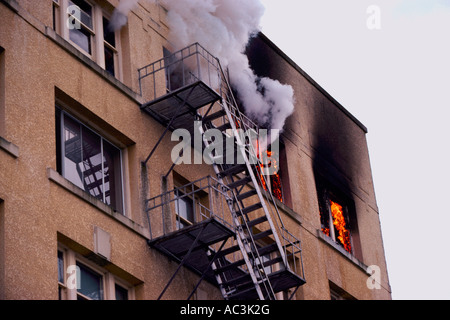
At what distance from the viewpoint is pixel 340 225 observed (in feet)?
100

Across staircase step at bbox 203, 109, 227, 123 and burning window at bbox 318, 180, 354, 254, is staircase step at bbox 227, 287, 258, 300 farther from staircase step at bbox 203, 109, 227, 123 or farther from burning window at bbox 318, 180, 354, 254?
burning window at bbox 318, 180, 354, 254

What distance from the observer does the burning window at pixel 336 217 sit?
2978cm

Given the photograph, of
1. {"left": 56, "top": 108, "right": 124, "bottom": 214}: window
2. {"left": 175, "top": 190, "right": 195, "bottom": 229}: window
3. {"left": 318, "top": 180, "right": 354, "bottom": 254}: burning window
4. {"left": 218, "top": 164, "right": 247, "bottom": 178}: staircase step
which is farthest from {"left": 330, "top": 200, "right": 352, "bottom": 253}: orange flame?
{"left": 56, "top": 108, "right": 124, "bottom": 214}: window

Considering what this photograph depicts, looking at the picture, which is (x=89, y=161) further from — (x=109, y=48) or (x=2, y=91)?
(x=109, y=48)

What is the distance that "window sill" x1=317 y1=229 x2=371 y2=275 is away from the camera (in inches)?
1113

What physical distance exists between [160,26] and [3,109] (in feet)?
22.2

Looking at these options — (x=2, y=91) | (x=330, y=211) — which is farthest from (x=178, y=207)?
(x=330, y=211)

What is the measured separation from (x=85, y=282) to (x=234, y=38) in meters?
9.45

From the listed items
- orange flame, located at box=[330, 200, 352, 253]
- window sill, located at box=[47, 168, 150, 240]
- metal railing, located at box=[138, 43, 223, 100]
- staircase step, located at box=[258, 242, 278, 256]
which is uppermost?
metal railing, located at box=[138, 43, 223, 100]

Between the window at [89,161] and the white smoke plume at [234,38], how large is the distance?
3.32 metres

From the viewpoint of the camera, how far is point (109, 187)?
22125 millimetres

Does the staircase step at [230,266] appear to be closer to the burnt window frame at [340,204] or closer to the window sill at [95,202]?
the window sill at [95,202]

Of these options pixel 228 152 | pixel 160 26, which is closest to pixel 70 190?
pixel 228 152
